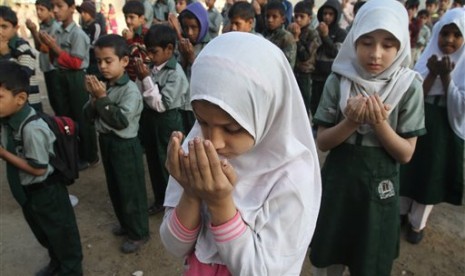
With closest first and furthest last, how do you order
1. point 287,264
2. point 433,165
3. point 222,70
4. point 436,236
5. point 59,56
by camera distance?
point 222,70, point 287,264, point 433,165, point 436,236, point 59,56

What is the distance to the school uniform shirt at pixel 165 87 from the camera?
113 inches

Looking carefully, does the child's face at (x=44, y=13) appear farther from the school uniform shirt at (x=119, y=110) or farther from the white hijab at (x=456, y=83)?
the white hijab at (x=456, y=83)

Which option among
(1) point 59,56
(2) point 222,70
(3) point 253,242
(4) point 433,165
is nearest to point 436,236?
(4) point 433,165

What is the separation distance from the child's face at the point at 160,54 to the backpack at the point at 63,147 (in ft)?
3.14

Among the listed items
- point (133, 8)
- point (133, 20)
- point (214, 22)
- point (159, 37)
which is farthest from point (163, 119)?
point (214, 22)

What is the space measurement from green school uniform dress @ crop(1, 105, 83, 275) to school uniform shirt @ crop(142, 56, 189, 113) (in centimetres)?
88

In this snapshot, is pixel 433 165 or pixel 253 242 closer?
pixel 253 242

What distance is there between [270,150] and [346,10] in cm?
871

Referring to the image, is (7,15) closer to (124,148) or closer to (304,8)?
(124,148)

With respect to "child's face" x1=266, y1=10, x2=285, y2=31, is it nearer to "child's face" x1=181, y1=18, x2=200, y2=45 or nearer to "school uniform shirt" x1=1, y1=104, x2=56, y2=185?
"child's face" x1=181, y1=18, x2=200, y2=45

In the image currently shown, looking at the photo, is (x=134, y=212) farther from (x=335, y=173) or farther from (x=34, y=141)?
(x=335, y=173)

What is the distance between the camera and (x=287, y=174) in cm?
109

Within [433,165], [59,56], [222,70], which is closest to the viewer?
[222,70]

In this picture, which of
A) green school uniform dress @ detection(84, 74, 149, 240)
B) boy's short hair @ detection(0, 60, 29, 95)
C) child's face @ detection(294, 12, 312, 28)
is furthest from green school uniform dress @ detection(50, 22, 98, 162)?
child's face @ detection(294, 12, 312, 28)
